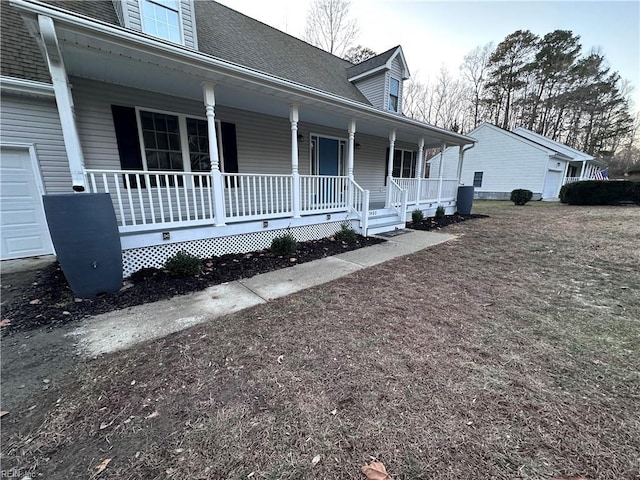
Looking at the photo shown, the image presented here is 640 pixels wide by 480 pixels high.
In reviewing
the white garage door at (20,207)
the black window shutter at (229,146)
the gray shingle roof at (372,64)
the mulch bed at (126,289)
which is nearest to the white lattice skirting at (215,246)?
the mulch bed at (126,289)

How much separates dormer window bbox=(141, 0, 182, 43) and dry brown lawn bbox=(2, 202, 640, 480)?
6455 mm

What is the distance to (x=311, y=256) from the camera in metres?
5.61

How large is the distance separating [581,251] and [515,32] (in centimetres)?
2786

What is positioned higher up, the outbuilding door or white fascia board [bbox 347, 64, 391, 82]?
white fascia board [bbox 347, 64, 391, 82]

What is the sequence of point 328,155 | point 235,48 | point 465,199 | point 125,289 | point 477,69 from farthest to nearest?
point 477,69 < point 465,199 < point 328,155 < point 235,48 < point 125,289

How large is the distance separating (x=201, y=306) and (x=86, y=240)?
169 cm

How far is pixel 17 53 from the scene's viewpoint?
16.4ft

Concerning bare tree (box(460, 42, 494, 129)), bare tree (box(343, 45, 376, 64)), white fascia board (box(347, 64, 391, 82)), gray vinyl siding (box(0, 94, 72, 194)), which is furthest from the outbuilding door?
gray vinyl siding (box(0, 94, 72, 194))

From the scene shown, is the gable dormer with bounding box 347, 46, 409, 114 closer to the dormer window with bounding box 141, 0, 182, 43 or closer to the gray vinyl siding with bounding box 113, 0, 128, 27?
the dormer window with bounding box 141, 0, 182, 43

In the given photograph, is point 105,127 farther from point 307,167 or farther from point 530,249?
point 530,249

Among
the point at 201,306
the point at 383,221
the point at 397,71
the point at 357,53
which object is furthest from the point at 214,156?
the point at 357,53

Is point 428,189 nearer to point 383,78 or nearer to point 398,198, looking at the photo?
point 398,198

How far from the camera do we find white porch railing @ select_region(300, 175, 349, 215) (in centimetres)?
648

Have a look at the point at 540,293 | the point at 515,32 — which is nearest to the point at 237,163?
the point at 540,293
